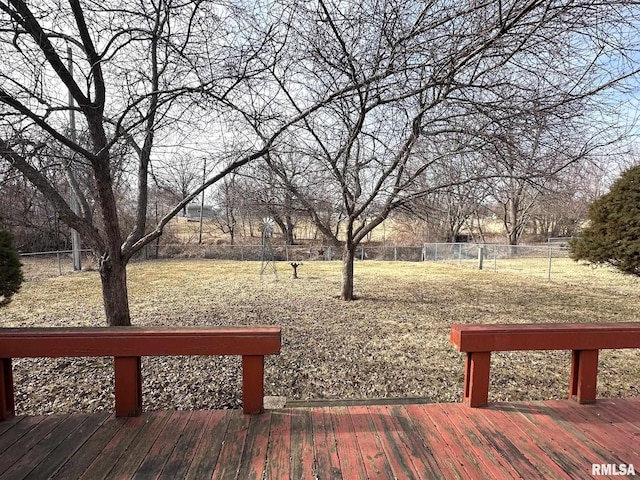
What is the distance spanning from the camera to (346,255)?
793cm

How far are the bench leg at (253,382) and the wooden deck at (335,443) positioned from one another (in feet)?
0.22

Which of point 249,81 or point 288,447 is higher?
point 249,81

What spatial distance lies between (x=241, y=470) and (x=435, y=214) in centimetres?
654

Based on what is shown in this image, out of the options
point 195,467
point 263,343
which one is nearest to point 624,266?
point 263,343

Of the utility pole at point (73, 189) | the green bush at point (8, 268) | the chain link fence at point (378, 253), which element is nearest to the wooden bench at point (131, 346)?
the green bush at point (8, 268)

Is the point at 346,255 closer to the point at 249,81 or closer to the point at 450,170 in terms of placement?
the point at 450,170

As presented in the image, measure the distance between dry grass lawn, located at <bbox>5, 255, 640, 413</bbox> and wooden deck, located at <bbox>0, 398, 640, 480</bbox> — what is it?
1.03 metres

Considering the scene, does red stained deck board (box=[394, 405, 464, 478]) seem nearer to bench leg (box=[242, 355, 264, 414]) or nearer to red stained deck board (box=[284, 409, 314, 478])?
red stained deck board (box=[284, 409, 314, 478])

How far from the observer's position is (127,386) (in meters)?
2.01

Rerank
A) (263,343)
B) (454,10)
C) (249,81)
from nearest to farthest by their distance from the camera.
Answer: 1. (263,343)
2. (454,10)
3. (249,81)

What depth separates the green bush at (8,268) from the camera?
3.07 metres

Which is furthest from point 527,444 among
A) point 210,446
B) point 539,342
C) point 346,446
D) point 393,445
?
point 210,446

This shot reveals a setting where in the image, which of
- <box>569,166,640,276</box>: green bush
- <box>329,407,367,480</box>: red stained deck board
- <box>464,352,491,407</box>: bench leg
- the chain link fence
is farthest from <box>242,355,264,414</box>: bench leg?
the chain link fence

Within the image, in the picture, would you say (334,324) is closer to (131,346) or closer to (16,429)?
(131,346)
